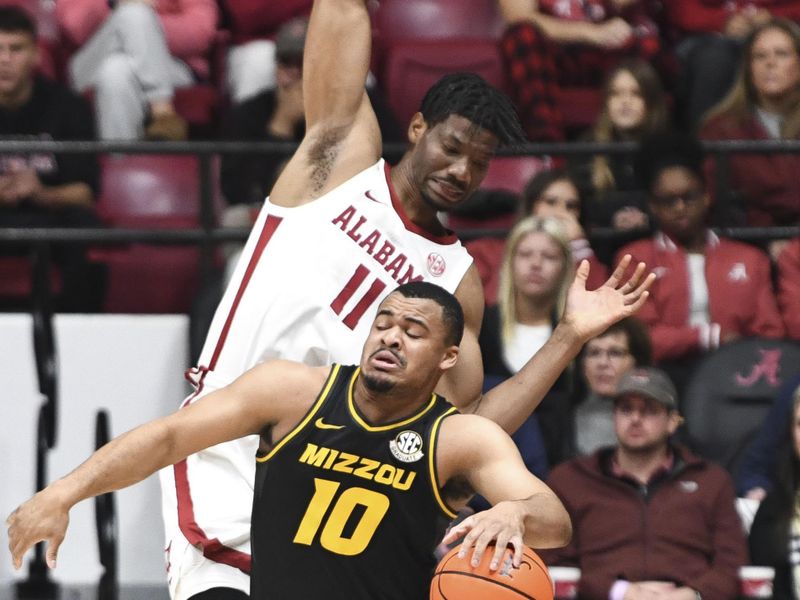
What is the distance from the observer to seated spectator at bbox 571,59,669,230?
24.0ft

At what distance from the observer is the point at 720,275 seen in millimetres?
7023

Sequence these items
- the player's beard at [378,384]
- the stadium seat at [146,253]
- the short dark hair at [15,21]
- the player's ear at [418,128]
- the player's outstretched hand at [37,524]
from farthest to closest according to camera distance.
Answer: the stadium seat at [146,253], the short dark hair at [15,21], the player's ear at [418,128], the player's beard at [378,384], the player's outstretched hand at [37,524]

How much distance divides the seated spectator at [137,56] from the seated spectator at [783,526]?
3.00m

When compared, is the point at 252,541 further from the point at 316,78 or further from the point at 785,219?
the point at 785,219

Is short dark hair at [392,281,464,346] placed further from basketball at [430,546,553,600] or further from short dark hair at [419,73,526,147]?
basketball at [430,546,553,600]

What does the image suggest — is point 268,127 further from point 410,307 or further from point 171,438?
point 171,438

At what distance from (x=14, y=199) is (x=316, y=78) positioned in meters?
2.66

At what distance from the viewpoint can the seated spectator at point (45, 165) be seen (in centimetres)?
700

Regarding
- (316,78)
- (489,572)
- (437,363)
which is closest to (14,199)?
(316,78)

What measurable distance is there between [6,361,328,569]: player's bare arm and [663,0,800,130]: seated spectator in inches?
161

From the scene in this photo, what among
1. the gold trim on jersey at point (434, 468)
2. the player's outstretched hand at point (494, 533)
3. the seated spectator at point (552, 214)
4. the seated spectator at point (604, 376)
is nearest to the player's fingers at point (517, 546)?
the player's outstretched hand at point (494, 533)

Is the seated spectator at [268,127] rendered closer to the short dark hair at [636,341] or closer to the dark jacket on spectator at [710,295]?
the dark jacket on spectator at [710,295]

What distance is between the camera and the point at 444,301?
4484 mm

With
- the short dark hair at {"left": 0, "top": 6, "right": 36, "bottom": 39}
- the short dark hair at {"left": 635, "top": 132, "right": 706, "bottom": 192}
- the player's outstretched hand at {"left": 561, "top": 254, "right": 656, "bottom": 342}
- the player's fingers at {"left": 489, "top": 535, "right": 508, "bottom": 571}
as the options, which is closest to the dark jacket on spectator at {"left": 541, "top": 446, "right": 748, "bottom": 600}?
the short dark hair at {"left": 635, "top": 132, "right": 706, "bottom": 192}
